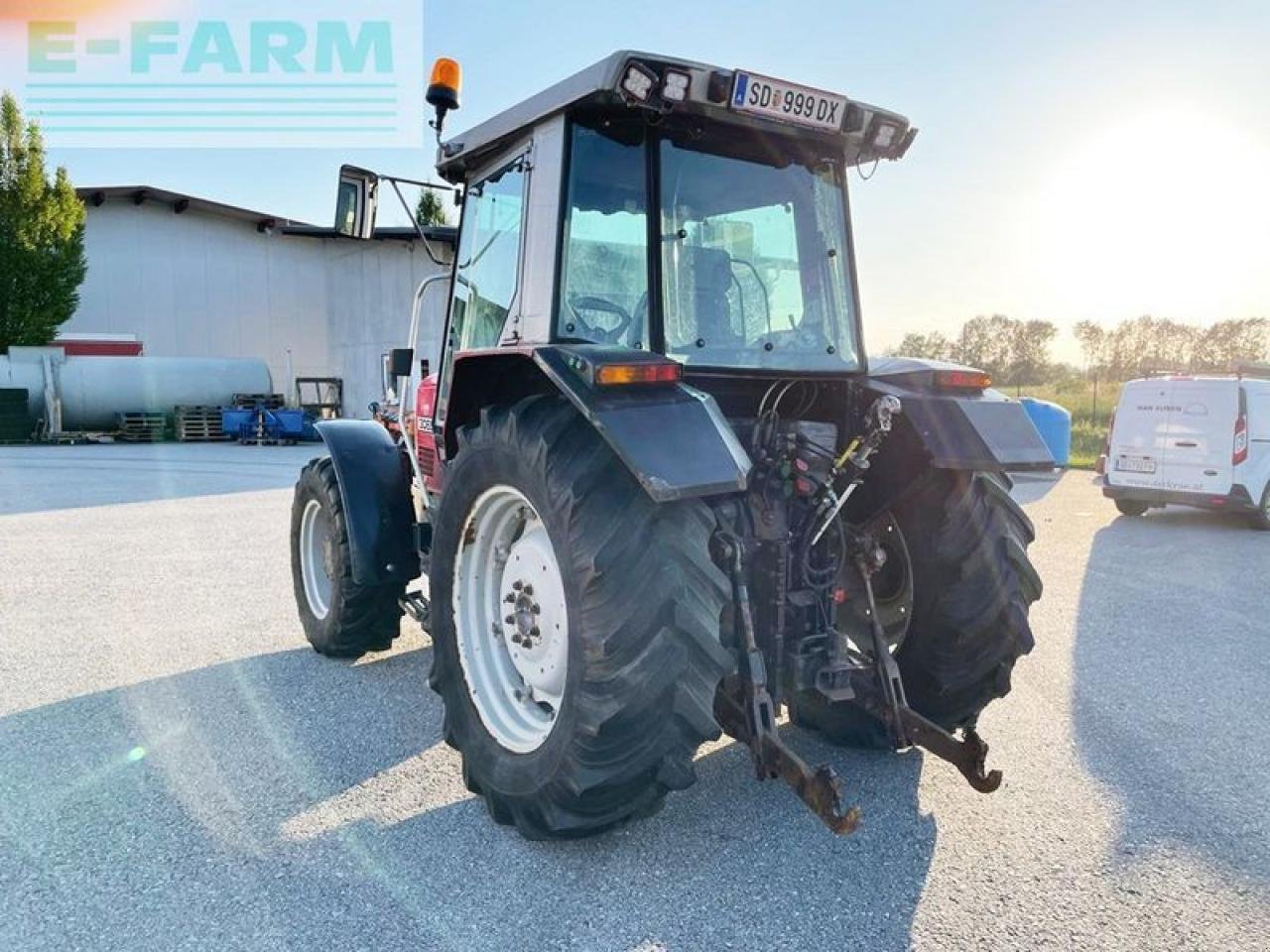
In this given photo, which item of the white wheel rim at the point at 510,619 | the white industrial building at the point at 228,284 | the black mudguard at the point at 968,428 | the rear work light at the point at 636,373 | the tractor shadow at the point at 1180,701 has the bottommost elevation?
the tractor shadow at the point at 1180,701

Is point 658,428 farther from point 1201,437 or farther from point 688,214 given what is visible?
point 1201,437

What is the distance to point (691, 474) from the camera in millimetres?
2346

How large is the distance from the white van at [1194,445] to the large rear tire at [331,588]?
31.1 feet

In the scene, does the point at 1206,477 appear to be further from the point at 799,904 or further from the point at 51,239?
the point at 51,239

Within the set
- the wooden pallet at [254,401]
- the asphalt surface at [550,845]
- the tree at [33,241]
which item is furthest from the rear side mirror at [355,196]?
the tree at [33,241]

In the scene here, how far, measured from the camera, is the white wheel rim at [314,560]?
498cm

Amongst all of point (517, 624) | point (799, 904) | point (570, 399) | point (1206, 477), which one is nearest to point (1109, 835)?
point (799, 904)

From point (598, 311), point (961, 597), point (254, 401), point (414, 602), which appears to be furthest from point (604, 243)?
point (254, 401)

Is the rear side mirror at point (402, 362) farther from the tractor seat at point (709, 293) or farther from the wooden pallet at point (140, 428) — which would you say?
the wooden pallet at point (140, 428)

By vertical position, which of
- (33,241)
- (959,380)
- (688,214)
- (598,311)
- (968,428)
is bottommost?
(968,428)

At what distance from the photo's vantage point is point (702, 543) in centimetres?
254

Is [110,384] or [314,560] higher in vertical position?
[110,384]

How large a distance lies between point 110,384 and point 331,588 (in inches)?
911

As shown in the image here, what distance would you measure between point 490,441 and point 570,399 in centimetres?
40
